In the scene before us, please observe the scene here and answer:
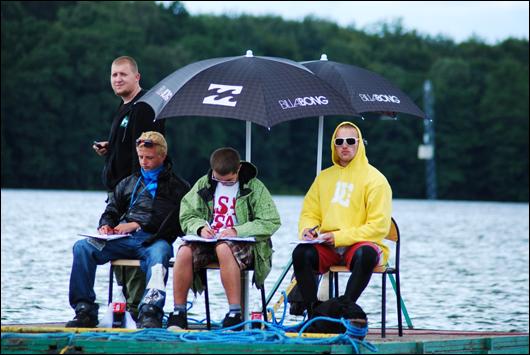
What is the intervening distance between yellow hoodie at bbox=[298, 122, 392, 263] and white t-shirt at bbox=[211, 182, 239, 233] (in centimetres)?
52

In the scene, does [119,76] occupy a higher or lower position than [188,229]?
higher

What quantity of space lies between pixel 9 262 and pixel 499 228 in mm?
27404

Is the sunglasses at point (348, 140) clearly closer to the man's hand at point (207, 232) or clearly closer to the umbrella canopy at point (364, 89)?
the umbrella canopy at point (364, 89)

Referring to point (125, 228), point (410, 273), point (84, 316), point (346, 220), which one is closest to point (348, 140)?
point (346, 220)

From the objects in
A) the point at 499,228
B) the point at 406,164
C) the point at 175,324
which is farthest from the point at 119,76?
the point at 406,164

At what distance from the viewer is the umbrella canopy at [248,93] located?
28.7ft

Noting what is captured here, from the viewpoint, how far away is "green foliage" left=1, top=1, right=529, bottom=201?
78625mm

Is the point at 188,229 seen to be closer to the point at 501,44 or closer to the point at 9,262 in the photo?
the point at 9,262

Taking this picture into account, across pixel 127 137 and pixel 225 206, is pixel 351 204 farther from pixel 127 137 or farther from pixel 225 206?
pixel 127 137

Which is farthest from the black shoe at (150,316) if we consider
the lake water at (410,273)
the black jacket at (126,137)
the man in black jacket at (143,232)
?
the lake water at (410,273)

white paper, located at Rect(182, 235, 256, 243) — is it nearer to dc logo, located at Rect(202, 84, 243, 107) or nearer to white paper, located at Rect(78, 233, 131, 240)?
white paper, located at Rect(78, 233, 131, 240)

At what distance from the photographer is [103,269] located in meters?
25.8

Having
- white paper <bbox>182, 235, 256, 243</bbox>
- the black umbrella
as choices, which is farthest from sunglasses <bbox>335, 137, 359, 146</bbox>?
white paper <bbox>182, 235, 256, 243</bbox>

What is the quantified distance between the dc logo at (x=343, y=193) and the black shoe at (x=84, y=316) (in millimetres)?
1905
